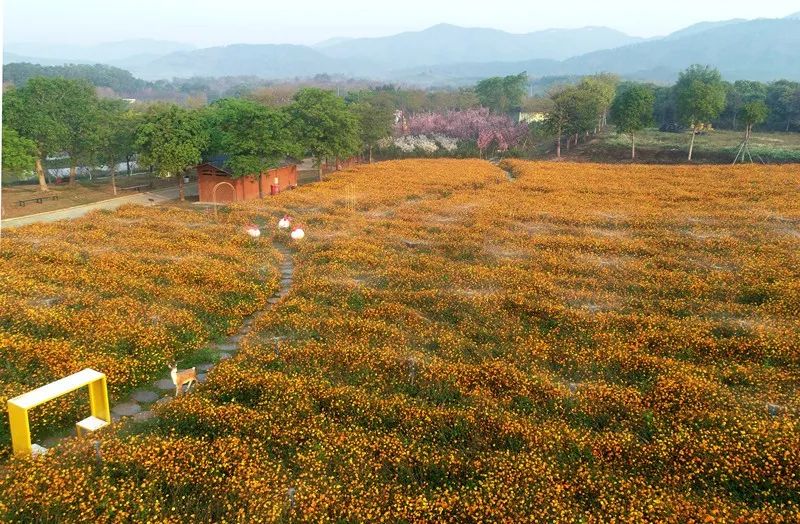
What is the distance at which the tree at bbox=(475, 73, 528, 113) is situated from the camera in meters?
124

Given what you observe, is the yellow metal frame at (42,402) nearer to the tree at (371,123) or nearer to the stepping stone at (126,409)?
the stepping stone at (126,409)

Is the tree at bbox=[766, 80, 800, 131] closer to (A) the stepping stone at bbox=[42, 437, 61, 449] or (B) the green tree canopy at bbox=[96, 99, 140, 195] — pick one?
(B) the green tree canopy at bbox=[96, 99, 140, 195]

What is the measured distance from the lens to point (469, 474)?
1027 centimetres

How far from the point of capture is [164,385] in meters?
14.2

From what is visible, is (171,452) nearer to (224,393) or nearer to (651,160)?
(224,393)

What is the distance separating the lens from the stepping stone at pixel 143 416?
40.4ft

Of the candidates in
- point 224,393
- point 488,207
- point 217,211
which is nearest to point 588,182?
point 488,207

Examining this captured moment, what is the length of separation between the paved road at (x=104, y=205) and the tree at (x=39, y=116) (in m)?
7.70

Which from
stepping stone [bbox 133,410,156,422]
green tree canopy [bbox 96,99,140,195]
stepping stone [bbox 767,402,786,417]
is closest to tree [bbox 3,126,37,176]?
green tree canopy [bbox 96,99,140,195]

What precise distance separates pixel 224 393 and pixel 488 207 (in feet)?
94.5

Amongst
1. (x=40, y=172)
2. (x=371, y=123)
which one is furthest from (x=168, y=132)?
(x=371, y=123)

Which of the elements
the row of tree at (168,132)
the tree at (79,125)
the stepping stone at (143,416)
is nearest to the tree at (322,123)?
the row of tree at (168,132)

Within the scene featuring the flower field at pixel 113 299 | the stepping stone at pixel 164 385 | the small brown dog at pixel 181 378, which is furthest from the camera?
the stepping stone at pixel 164 385

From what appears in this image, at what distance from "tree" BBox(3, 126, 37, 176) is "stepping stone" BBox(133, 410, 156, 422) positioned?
38804mm
